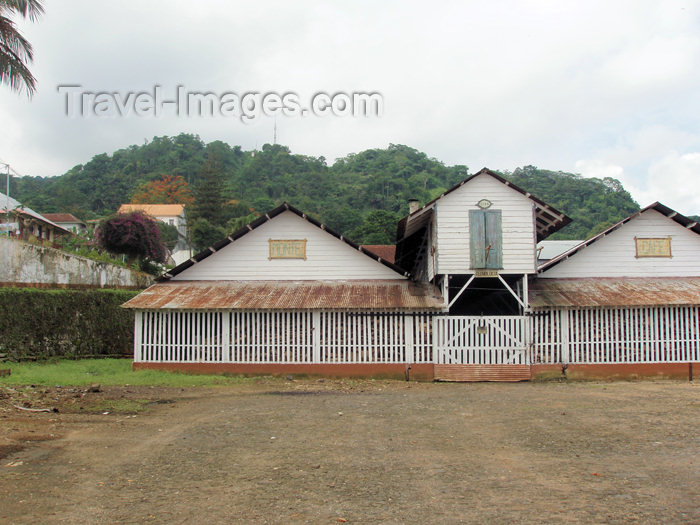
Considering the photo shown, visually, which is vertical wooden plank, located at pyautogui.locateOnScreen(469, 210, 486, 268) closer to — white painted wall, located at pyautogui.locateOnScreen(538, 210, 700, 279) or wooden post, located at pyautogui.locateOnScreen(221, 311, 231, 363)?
white painted wall, located at pyautogui.locateOnScreen(538, 210, 700, 279)

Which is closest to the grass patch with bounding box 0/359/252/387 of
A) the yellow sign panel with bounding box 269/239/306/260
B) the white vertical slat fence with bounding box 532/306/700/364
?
the yellow sign panel with bounding box 269/239/306/260

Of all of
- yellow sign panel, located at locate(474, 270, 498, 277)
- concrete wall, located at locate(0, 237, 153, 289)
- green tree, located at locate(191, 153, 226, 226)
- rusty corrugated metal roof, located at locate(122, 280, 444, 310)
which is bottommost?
rusty corrugated metal roof, located at locate(122, 280, 444, 310)

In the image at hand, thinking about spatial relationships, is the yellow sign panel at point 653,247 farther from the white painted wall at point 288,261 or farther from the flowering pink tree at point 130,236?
the flowering pink tree at point 130,236

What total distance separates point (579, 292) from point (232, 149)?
313 feet

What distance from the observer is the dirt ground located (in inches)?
228

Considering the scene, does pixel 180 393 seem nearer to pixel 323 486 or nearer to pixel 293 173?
pixel 323 486

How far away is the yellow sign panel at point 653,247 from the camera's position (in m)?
18.7

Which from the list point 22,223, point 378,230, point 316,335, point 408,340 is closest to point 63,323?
point 316,335

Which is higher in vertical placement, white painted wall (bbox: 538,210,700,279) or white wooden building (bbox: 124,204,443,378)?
white painted wall (bbox: 538,210,700,279)

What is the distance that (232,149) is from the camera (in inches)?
4168

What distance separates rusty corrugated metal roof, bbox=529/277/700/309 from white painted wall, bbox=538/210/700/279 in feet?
0.82

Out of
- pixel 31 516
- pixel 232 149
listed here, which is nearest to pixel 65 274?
pixel 31 516

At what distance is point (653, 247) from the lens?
61.4 ft

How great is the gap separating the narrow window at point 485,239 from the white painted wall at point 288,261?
121 inches
